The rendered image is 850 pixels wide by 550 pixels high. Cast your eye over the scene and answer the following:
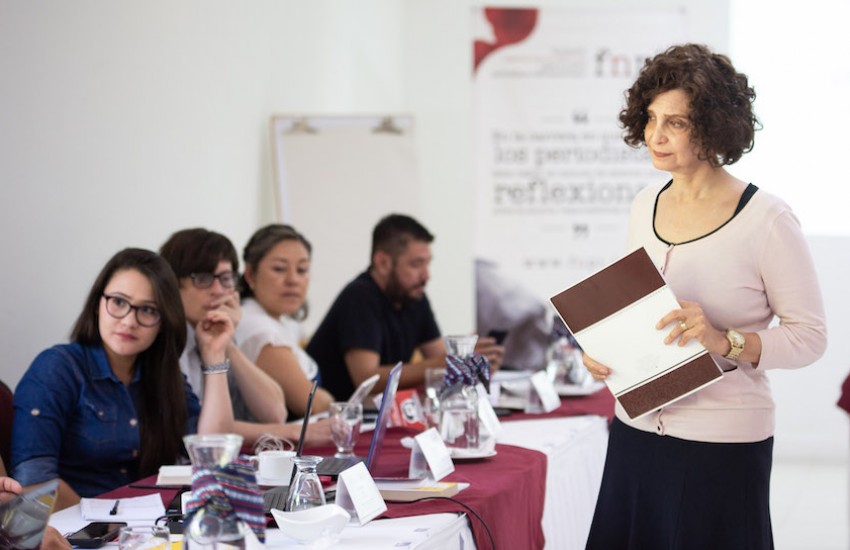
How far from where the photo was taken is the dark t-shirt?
149 inches

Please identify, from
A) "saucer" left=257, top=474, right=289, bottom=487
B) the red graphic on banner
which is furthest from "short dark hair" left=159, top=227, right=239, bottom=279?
the red graphic on banner

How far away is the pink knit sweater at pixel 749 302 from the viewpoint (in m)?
1.96

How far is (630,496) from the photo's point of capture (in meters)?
2.13

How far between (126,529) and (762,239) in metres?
1.30

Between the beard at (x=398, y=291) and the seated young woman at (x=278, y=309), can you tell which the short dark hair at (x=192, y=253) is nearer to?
the seated young woman at (x=278, y=309)

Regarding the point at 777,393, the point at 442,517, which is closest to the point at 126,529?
the point at 442,517

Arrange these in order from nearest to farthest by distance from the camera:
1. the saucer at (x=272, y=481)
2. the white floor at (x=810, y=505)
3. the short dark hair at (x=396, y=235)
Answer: the saucer at (x=272, y=481) → the short dark hair at (x=396, y=235) → the white floor at (x=810, y=505)

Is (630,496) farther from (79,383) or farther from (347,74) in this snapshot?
(347,74)

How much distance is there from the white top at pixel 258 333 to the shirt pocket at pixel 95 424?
88cm

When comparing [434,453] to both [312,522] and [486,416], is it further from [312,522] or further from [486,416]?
[312,522]

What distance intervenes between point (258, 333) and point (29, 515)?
1793mm

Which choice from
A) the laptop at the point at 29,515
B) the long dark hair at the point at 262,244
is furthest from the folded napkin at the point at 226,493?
the long dark hair at the point at 262,244

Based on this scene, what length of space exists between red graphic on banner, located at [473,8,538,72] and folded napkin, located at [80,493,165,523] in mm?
4648

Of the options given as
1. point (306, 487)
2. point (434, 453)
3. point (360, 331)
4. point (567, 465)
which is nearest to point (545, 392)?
point (567, 465)
